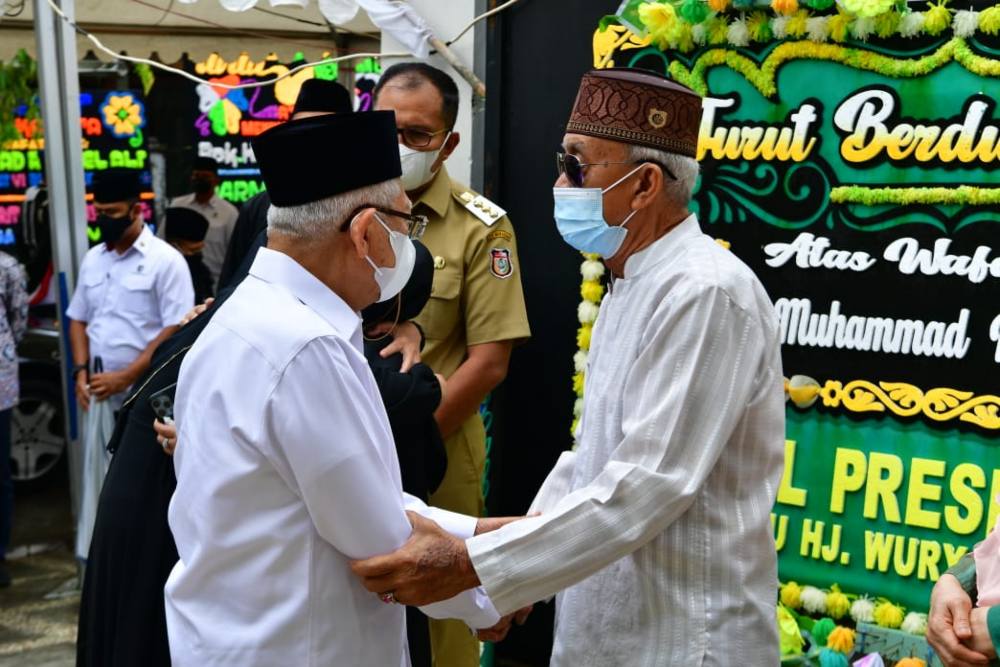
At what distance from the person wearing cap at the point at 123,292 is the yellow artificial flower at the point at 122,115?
6.15 ft

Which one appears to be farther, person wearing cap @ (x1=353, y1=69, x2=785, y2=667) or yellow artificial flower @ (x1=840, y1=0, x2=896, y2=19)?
yellow artificial flower @ (x1=840, y1=0, x2=896, y2=19)

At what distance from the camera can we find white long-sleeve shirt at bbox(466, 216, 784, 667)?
203 centimetres

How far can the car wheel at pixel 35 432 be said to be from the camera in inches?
280

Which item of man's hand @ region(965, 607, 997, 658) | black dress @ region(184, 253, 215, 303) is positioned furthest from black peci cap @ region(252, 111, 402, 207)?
black dress @ region(184, 253, 215, 303)

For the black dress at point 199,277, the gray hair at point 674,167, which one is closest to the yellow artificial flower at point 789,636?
the gray hair at point 674,167

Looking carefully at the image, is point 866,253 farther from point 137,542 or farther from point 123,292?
point 123,292

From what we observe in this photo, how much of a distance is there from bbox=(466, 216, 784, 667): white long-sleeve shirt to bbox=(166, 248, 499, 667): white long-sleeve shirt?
0.30 metres

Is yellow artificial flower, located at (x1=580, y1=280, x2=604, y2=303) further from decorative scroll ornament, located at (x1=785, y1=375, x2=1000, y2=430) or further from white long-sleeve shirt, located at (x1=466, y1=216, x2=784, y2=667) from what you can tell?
white long-sleeve shirt, located at (x1=466, y1=216, x2=784, y2=667)

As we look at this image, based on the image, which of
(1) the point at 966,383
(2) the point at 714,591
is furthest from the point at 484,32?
(2) the point at 714,591

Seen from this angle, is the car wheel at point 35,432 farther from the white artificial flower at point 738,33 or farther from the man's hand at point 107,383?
the white artificial flower at point 738,33

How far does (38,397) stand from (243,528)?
591cm

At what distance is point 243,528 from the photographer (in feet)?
5.89

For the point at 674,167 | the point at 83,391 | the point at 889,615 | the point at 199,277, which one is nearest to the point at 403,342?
the point at 674,167

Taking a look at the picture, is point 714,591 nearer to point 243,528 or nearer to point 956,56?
point 243,528
